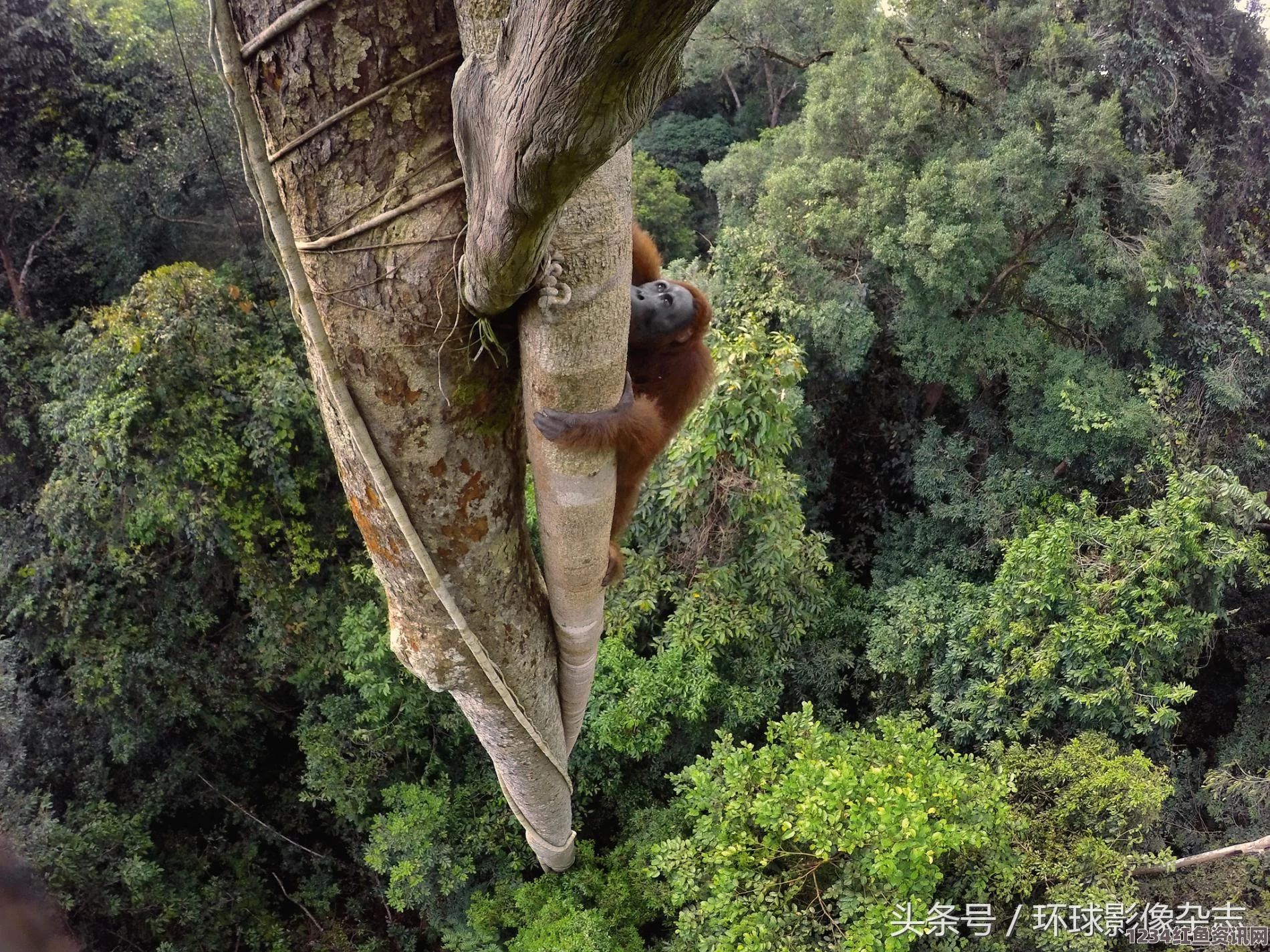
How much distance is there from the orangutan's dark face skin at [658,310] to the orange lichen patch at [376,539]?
745 mm

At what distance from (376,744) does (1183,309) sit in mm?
7383

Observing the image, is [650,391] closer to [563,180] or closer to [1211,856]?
[563,180]

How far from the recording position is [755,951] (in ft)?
11.3

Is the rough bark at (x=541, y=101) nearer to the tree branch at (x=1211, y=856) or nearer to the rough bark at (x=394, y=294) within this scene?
the rough bark at (x=394, y=294)

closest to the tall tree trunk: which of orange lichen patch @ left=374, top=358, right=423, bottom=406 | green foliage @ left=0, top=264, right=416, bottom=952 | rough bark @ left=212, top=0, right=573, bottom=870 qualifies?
green foliage @ left=0, top=264, right=416, bottom=952

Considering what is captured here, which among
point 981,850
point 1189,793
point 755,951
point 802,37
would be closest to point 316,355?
point 755,951

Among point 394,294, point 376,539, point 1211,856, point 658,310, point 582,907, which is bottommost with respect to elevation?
point 582,907

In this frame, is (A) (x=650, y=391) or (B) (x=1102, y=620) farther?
(B) (x=1102, y=620)

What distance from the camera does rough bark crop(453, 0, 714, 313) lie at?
2.46 feet

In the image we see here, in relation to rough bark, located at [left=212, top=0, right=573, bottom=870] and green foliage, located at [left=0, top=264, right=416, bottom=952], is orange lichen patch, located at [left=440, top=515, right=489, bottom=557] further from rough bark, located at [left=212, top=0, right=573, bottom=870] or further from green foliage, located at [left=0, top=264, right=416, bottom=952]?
green foliage, located at [left=0, top=264, right=416, bottom=952]

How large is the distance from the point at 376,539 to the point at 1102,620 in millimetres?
4821

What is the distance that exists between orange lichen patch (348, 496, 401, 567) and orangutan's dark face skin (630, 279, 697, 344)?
745 millimetres

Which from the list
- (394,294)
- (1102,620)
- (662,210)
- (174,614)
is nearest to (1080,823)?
(1102,620)

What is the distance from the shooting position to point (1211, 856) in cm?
448
